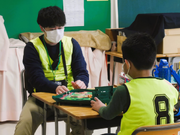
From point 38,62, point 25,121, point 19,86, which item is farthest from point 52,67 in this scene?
point 19,86

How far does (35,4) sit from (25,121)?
253cm

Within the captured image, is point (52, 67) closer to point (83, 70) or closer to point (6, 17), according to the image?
point (83, 70)

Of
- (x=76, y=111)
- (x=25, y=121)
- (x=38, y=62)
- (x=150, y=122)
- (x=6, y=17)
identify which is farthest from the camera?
(x=6, y=17)

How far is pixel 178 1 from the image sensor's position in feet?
14.2

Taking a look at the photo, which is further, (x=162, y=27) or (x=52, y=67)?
(x=162, y=27)

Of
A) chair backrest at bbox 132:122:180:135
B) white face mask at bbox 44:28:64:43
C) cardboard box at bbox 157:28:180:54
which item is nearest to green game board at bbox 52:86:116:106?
chair backrest at bbox 132:122:180:135

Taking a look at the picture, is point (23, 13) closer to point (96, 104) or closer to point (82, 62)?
point (82, 62)

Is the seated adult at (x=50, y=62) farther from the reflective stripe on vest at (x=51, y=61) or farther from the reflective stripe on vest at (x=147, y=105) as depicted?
the reflective stripe on vest at (x=147, y=105)

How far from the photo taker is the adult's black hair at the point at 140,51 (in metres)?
1.56

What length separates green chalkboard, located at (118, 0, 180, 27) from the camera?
4.38 meters

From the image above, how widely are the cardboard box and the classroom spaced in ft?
0.04

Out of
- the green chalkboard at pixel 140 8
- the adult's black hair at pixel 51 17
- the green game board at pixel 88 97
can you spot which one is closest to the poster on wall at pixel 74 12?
the green chalkboard at pixel 140 8

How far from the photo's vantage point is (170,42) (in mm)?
3686

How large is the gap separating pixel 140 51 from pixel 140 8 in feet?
10.3
